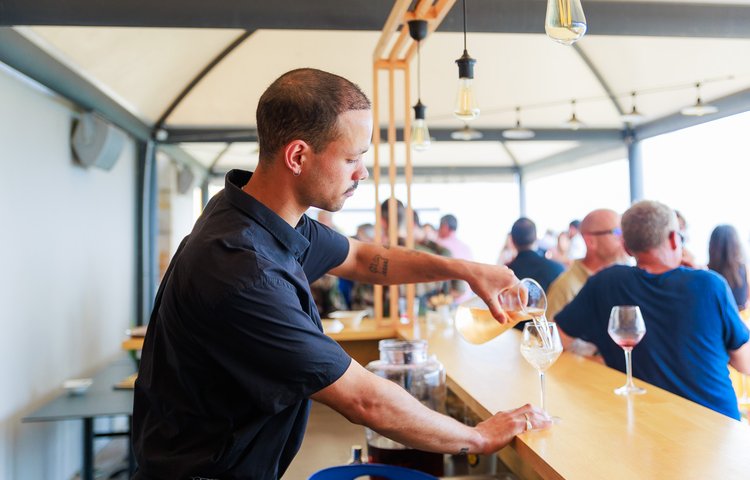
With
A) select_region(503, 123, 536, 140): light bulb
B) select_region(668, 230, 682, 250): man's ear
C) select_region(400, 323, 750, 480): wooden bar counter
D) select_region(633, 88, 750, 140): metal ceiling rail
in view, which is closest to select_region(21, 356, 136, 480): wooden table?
select_region(400, 323, 750, 480): wooden bar counter

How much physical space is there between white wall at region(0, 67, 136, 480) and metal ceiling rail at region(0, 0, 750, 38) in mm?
592

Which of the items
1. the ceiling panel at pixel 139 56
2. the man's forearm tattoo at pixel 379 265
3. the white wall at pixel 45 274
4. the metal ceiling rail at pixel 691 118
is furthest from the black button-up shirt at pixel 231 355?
the metal ceiling rail at pixel 691 118

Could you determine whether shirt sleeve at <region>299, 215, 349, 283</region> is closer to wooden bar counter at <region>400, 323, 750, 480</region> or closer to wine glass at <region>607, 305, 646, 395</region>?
wooden bar counter at <region>400, 323, 750, 480</region>

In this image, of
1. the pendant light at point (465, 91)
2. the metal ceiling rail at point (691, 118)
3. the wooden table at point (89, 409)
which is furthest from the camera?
the metal ceiling rail at point (691, 118)

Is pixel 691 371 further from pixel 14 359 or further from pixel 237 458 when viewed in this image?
pixel 14 359

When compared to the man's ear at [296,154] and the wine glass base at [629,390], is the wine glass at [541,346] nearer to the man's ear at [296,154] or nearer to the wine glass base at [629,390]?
the wine glass base at [629,390]

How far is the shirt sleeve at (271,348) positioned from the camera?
3.55 feet

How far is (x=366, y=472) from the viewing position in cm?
138

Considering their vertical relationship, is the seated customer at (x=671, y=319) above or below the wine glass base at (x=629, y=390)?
above

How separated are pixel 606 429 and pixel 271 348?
750 millimetres

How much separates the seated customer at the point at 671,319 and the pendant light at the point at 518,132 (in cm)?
425

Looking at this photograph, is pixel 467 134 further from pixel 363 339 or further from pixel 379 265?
pixel 379 265

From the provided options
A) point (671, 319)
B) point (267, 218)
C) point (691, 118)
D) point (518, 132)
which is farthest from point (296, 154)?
point (691, 118)

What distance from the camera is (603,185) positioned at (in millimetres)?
8469
